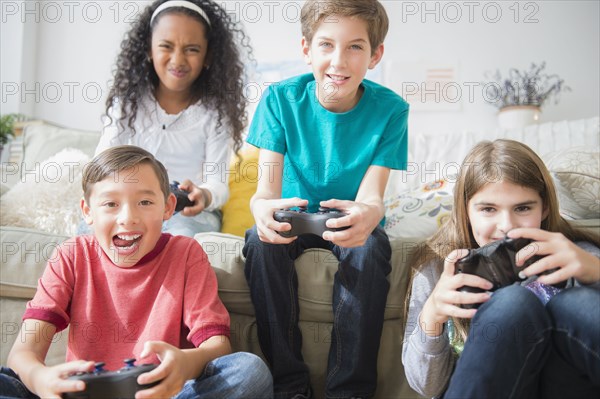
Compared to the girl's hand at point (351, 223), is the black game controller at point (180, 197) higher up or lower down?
higher up

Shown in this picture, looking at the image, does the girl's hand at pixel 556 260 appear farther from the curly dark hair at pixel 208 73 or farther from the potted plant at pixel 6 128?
the potted plant at pixel 6 128

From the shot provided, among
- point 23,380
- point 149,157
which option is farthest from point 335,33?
point 23,380

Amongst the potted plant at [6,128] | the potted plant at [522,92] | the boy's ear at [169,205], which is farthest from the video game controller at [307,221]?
the potted plant at [6,128]

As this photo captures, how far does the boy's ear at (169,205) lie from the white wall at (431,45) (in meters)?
1.55

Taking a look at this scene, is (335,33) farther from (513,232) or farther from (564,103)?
(564,103)

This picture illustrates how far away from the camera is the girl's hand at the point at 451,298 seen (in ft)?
2.75

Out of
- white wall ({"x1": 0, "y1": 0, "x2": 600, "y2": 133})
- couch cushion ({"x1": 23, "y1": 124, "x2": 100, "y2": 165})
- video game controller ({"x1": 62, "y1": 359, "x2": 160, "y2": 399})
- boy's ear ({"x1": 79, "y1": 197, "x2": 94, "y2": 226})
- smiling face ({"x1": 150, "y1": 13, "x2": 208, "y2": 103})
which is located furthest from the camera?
white wall ({"x1": 0, "y1": 0, "x2": 600, "y2": 133})

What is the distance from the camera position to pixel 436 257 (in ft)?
3.46

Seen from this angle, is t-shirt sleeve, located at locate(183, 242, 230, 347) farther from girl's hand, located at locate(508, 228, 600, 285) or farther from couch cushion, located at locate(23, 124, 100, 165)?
couch cushion, located at locate(23, 124, 100, 165)

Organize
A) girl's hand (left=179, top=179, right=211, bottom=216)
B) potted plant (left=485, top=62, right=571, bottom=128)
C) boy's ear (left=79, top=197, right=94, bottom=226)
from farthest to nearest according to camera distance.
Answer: potted plant (left=485, top=62, right=571, bottom=128)
girl's hand (left=179, top=179, right=211, bottom=216)
boy's ear (left=79, top=197, right=94, bottom=226)

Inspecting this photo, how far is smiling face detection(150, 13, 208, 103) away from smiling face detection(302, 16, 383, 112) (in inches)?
20.3

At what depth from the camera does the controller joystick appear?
833mm

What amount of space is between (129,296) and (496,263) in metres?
0.63

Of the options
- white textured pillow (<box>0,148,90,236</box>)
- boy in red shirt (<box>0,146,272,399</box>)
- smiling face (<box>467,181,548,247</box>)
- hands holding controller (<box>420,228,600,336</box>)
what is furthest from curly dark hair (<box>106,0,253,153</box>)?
hands holding controller (<box>420,228,600,336</box>)
